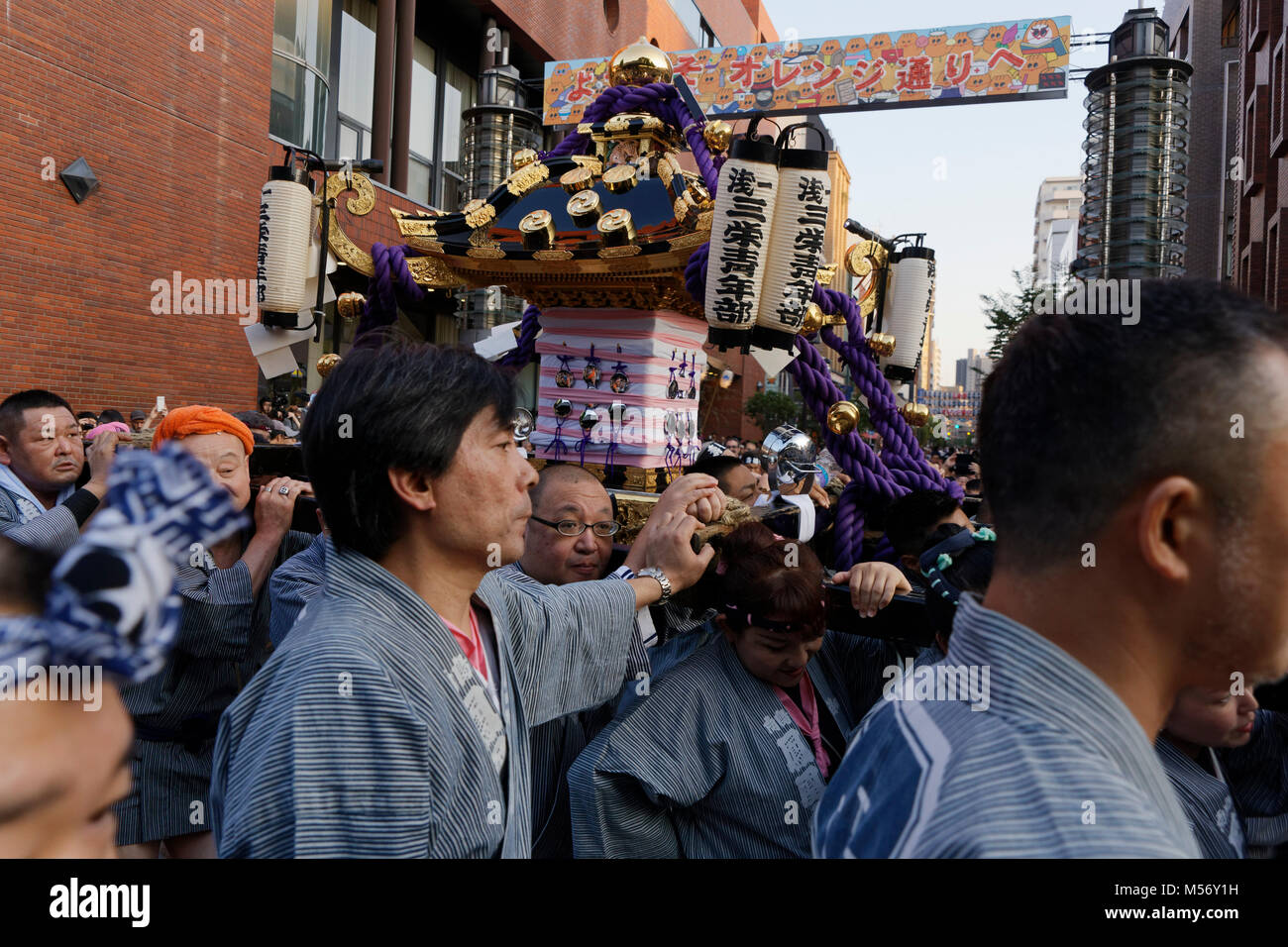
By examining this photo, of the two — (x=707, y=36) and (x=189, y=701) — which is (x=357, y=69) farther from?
(x=707, y=36)

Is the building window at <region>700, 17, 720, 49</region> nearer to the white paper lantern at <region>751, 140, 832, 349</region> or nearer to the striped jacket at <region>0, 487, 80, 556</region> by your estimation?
the white paper lantern at <region>751, 140, 832, 349</region>

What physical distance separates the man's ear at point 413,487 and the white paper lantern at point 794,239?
236cm

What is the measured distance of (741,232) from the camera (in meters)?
3.57

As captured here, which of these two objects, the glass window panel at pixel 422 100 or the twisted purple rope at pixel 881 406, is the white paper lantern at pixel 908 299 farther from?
the glass window panel at pixel 422 100

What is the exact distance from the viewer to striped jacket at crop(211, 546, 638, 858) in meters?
1.27

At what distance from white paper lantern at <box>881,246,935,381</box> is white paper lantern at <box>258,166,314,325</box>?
3.24m

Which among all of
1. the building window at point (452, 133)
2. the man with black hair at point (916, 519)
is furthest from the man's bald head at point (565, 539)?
the building window at point (452, 133)

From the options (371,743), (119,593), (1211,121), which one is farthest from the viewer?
(1211,121)

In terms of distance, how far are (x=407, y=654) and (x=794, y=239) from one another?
8.75ft

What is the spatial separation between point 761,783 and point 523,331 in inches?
149

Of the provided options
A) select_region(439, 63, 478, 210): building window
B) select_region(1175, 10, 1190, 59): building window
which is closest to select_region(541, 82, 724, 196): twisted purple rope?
select_region(439, 63, 478, 210): building window

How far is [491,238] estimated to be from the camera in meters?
4.70

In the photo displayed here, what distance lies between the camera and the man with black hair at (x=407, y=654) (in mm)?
1280

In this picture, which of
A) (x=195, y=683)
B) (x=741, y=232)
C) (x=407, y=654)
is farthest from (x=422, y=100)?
(x=407, y=654)
